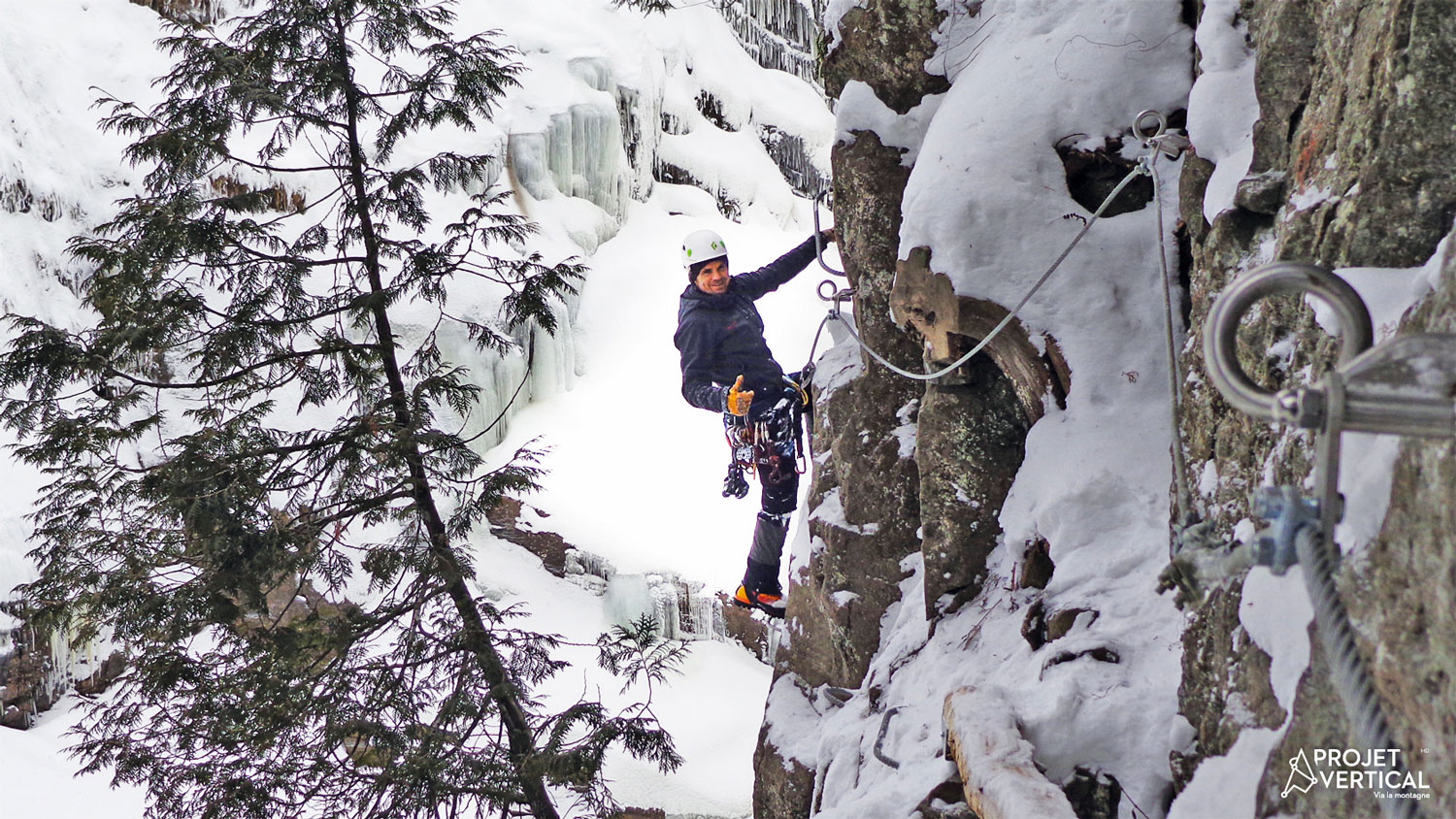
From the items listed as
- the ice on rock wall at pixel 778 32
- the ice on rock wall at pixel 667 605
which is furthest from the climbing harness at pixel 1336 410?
the ice on rock wall at pixel 778 32

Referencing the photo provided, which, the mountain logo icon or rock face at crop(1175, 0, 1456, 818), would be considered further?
the mountain logo icon

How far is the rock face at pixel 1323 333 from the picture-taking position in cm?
142

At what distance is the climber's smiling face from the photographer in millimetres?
6176

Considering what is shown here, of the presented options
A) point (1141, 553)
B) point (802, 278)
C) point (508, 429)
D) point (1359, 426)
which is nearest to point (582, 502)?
point (508, 429)

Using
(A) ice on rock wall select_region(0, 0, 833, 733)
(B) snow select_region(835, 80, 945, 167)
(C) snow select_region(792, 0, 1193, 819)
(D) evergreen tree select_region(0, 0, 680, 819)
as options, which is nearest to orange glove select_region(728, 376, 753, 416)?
(D) evergreen tree select_region(0, 0, 680, 819)

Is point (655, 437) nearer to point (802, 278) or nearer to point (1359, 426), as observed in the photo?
point (802, 278)

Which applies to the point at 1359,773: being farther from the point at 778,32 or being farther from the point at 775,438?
the point at 778,32

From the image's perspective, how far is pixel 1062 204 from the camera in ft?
12.6

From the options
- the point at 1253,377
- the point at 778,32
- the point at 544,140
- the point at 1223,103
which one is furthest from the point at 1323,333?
the point at 778,32

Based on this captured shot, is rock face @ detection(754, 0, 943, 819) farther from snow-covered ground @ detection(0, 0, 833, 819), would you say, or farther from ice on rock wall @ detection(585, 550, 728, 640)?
ice on rock wall @ detection(585, 550, 728, 640)

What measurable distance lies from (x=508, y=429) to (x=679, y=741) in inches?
177

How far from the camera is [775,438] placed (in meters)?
6.25

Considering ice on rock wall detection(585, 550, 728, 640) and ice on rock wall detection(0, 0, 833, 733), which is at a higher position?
ice on rock wall detection(0, 0, 833, 733)

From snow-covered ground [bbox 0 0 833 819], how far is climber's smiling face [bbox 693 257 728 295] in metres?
4.71
